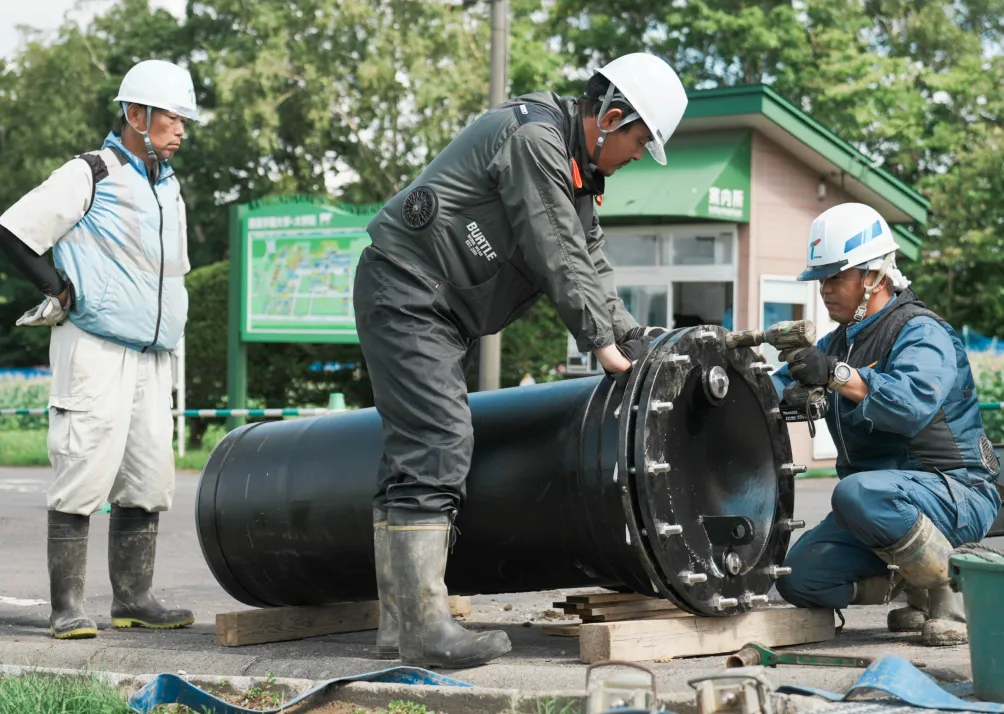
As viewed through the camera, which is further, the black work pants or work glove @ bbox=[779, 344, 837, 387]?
work glove @ bbox=[779, 344, 837, 387]

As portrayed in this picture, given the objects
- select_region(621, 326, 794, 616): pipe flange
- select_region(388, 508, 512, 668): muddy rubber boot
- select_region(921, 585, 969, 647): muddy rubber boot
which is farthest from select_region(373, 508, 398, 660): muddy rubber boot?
select_region(921, 585, 969, 647): muddy rubber boot

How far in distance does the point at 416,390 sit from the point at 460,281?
0.37 metres

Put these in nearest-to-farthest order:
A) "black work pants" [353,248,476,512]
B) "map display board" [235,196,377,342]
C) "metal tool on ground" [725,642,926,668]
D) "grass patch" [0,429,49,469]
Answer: "metal tool on ground" [725,642,926,668] < "black work pants" [353,248,476,512] < "map display board" [235,196,377,342] < "grass patch" [0,429,49,469]

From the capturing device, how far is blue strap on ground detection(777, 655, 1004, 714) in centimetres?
318

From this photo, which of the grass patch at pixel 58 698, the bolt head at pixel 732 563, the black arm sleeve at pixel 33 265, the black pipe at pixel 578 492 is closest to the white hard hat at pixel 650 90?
the black pipe at pixel 578 492

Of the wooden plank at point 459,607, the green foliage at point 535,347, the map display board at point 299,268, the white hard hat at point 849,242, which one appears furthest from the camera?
the green foliage at point 535,347

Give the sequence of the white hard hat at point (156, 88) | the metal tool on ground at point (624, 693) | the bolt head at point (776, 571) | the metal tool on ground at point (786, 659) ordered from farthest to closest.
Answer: the white hard hat at point (156, 88)
the bolt head at point (776, 571)
the metal tool on ground at point (786, 659)
the metal tool on ground at point (624, 693)

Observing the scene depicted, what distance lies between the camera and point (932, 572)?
14.6 ft

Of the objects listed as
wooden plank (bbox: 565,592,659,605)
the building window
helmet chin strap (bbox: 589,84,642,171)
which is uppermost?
the building window

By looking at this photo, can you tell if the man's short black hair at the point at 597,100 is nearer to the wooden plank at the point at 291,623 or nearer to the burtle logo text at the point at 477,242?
the burtle logo text at the point at 477,242

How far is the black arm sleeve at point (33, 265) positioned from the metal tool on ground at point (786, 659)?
2705mm

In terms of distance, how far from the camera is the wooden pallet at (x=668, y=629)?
13.3 feet

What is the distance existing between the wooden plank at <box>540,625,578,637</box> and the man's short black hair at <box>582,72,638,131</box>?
6.10ft

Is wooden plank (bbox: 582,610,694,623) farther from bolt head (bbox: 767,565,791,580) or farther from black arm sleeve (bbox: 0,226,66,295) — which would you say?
black arm sleeve (bbox: 0,226,66,295)
